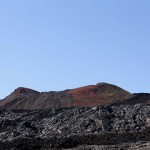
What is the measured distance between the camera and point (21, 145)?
96.9ft

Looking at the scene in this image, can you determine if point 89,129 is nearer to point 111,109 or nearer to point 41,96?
point 111,109

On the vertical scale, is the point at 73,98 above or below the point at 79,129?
above

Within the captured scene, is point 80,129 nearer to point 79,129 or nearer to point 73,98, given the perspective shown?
point 79,129

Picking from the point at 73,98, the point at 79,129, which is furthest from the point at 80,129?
the point at 73,98

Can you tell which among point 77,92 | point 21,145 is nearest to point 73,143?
point 21,145

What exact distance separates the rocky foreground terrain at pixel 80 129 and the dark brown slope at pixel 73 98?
1565 centimetres

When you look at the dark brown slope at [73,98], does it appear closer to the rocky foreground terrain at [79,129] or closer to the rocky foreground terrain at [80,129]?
the rocky foreground terrain at [79,129]

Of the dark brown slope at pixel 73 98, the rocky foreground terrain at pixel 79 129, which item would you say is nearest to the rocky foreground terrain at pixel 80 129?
the rocky foreground terrain at pixel 79 129

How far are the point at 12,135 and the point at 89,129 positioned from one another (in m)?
5.75

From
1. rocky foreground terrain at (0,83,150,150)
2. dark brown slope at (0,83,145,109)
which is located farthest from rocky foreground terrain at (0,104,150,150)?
dark brown slope at (0,83,145,109)

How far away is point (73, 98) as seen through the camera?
201 ft

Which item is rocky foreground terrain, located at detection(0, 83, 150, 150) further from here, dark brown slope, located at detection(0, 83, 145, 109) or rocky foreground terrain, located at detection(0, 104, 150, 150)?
dark brown slope, located at detection(0, 83, 145, 109)

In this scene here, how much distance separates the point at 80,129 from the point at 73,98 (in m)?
26.5

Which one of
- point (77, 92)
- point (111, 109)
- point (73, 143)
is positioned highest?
point (77, 92)
